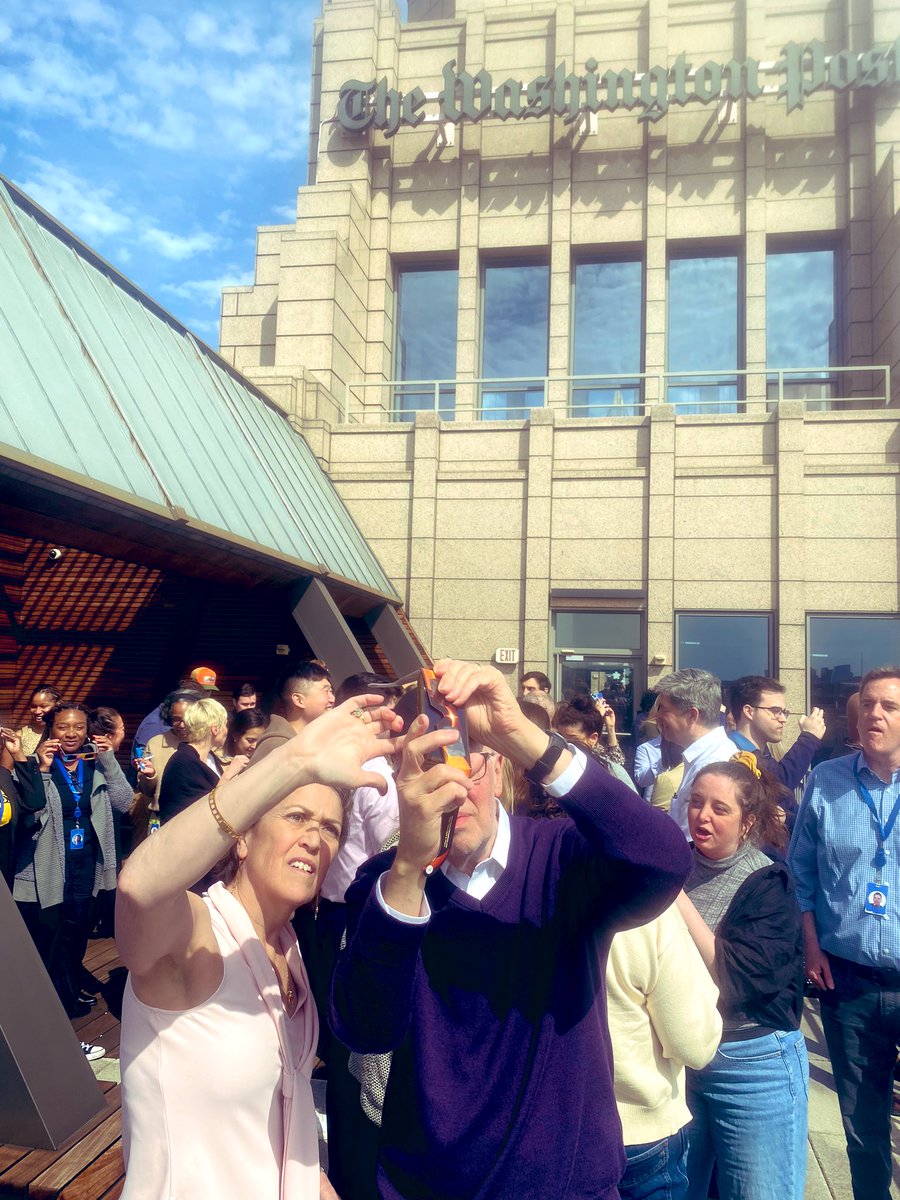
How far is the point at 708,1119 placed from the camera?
279cm

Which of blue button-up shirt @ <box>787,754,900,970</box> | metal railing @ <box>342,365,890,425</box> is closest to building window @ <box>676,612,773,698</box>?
metal railing @ <box>342,365,890,425</box>

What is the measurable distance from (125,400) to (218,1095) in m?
6.03

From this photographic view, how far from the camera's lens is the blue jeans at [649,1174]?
2227 millimetres

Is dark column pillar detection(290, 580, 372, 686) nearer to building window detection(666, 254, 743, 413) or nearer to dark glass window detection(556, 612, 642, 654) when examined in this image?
dark glass window detection(556, 612, 642, 654)

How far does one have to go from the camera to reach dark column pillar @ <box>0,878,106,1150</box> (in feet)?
11.5

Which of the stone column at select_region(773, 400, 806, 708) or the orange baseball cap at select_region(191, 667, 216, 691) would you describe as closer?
the orange baseball cap at select_region(191, 667, 216, 691)

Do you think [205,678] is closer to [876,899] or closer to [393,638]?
[393,638]

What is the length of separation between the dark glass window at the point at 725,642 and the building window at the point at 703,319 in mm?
4409

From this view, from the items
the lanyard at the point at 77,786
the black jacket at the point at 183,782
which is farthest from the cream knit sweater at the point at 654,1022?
the lanyard at the point at 77,786

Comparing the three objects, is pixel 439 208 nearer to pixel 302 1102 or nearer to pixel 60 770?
pixel 60 770

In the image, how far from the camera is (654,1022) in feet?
7.57

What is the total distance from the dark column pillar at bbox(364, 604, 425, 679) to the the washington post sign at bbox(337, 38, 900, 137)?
29.8 ft

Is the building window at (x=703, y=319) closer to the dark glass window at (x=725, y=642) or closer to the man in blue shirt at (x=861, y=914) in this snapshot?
the dark glass window at (x=725, y=642)

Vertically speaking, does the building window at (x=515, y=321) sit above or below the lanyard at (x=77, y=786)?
above
